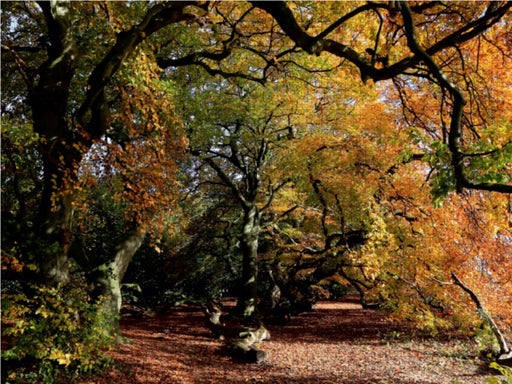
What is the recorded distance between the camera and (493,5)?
3.74 metres

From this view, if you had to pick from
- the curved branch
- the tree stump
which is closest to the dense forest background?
the curved branch

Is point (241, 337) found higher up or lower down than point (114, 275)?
lower down

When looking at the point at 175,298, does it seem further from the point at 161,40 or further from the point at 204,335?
the point at 161,40

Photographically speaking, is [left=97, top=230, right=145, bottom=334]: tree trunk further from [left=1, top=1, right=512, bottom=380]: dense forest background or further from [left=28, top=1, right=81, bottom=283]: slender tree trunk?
[left=28, top=1, right=81, bottom=283]: slender tree trunk

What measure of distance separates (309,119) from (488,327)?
29.3 ft

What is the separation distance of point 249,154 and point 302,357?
8914 mm

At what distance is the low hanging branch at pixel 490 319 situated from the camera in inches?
345

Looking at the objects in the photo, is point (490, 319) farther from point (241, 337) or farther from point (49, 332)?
point (49, 332)

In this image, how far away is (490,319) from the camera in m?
8.72

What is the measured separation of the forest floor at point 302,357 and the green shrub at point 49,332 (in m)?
1.23

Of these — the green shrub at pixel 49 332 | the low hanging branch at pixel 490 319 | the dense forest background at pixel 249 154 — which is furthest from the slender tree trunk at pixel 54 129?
the low hanging branch at pixel 490 319

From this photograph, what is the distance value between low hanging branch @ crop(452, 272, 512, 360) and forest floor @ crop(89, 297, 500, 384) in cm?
67

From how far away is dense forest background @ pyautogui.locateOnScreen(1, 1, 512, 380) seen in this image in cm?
507

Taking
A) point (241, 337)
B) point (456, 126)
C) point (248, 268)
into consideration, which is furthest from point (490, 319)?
point (248, 268)
